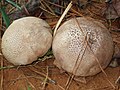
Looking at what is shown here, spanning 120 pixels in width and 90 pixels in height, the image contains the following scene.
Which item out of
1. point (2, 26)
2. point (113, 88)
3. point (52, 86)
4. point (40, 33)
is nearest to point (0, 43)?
point (2, 26)

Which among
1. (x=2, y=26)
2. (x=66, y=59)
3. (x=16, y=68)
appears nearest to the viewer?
(x=66, y=59)

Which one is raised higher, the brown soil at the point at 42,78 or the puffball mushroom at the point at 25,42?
the puffball mushroom at the point at 25,42

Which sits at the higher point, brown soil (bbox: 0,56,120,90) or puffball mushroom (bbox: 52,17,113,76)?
puffball mushroom (bbox: 52,17,113,76)

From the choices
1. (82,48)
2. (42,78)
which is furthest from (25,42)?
(82,48)

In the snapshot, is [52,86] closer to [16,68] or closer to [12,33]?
[16,68]

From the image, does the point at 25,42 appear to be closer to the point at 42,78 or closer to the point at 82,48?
the point at 42,78
